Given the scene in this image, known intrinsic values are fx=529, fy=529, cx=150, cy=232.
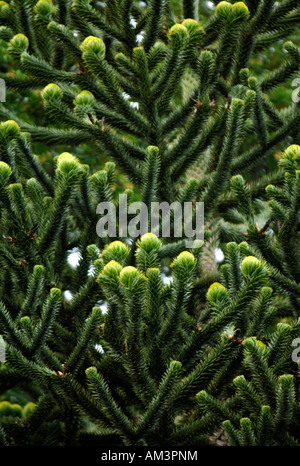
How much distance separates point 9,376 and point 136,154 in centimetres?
150

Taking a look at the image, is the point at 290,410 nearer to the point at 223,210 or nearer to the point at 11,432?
the point at 11,432

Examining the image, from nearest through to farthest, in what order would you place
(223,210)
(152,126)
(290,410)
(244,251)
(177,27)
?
1. (290,410)
2. (244,251)
3. (177,27)
4. (152,126)
5. (223,210)

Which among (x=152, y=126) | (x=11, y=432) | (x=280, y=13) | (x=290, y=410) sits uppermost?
(x=280, y=13)

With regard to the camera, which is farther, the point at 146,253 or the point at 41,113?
the point at 41,113

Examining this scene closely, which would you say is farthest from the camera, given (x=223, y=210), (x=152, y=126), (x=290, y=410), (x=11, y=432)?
(x=223, y=210)

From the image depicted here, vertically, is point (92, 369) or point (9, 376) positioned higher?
point (92, 369)

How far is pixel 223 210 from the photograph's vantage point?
Result: 3537mm

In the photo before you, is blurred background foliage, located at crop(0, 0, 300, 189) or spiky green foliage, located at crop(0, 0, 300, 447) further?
blurred background foliage, located at crop(0, 0, 300, 189)

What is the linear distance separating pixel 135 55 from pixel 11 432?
2145 mm

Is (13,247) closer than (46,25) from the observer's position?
Yes

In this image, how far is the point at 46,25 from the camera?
333 centimetres

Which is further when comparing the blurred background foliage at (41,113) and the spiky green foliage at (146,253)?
the blurred background foliage at (41,113)

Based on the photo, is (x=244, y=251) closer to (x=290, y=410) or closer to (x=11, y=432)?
(x=290, y=410)

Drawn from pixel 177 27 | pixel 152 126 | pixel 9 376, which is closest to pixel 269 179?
pixel 152 126
